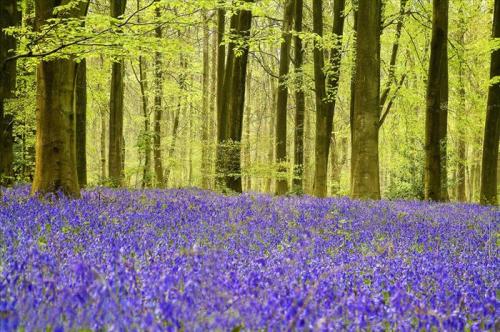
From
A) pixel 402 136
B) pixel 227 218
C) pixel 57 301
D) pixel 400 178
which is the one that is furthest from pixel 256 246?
pixel 402 136

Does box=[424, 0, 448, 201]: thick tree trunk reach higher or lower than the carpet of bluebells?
higher

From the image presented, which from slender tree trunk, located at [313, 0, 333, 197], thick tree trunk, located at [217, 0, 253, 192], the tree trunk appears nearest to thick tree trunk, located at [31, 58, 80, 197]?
the tree trunk

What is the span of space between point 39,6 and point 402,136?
67.6ft

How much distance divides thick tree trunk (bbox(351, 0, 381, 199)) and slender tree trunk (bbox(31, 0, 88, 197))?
6.50 metres

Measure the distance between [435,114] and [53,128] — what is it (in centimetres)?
1091

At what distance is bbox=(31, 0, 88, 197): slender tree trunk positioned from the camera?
8984 mm

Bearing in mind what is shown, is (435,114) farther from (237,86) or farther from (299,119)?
(237,86)

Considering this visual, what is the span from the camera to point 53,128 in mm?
9086

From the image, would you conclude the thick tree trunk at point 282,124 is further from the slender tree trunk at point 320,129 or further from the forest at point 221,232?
the slender tree trunk at point 320,129

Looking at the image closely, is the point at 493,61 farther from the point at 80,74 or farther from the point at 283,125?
the point at 80,74

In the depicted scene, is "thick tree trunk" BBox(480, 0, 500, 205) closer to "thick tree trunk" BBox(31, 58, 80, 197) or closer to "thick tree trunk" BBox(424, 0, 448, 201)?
"thick tree trunk" BBox(424, 0, 448, 201)

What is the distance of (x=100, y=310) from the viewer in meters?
2.40

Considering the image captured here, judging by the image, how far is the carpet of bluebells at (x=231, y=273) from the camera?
8.12ft

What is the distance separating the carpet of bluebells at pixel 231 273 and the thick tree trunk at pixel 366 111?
4.62 m
